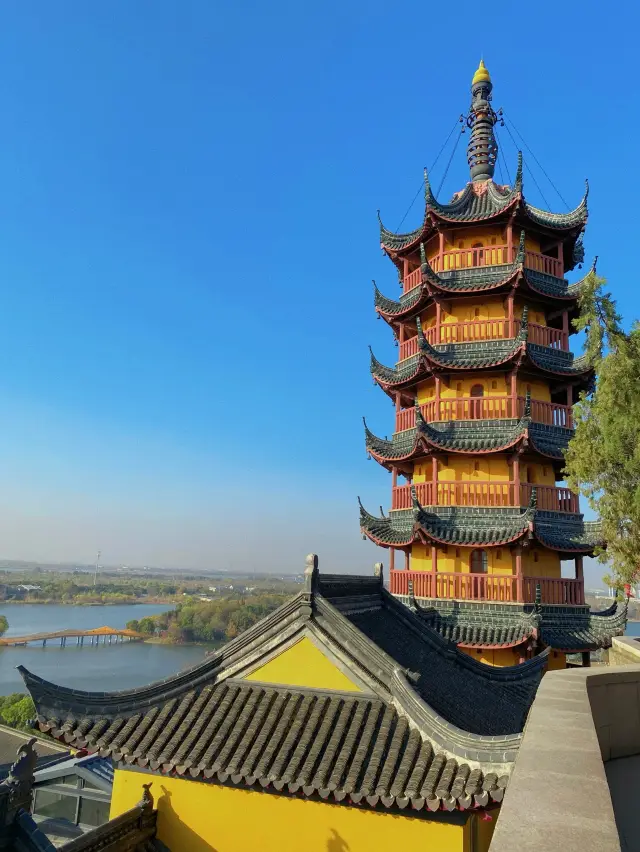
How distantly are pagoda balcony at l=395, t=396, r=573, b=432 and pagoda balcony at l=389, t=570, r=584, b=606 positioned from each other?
15.6 feet

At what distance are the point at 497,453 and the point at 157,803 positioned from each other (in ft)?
43.6

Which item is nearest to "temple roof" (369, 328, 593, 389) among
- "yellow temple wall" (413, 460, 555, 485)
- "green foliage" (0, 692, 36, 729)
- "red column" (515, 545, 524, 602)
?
"yellow temple wall" (413, 460, 555, 485)

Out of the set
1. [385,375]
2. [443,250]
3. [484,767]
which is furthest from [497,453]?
[484,767]

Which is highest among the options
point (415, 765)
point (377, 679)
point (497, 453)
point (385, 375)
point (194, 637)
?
point (385, 375)

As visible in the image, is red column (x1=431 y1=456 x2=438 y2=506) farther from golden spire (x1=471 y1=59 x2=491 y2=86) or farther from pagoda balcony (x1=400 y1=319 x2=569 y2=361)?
golden spire (x1=471 y1=59 x2=491 y2=86)

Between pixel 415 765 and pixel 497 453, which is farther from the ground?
pixel 497 453

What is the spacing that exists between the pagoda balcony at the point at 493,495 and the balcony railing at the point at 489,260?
7.34 m

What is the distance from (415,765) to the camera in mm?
5711

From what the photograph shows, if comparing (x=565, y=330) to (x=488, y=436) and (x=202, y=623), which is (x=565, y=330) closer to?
(x=488, y=436)

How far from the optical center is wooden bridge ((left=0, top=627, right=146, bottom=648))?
96000 millimetres

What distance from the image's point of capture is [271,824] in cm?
627

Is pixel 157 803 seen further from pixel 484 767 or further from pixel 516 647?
pixel 516 647

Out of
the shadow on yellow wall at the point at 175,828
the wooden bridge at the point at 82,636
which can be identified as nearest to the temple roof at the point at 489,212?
the shadow on yellow wall at the point at 175,828

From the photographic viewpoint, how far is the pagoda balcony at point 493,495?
1714 cm
